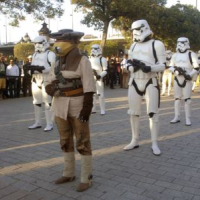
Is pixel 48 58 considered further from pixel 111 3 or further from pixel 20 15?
pixel 111 3

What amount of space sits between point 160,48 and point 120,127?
2.86 meters

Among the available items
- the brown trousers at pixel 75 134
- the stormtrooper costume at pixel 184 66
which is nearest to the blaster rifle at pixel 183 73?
the stormtrooper costume at pixel 184 66

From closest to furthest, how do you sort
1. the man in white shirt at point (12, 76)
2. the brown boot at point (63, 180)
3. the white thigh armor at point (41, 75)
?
1. the brown boot at point (63, 180)
2. the white thigh armor at point (41, 75)
3. the man in white shirt at point (12, 76)

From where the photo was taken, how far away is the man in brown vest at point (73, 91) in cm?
365

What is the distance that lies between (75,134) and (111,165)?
1162 mm

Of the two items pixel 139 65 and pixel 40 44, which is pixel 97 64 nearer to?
pixel 40 44

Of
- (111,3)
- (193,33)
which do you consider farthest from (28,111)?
(193,33)

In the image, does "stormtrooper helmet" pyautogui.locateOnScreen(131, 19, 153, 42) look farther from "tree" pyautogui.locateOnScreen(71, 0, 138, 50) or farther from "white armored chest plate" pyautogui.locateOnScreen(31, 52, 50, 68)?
"tree" pyautogui.locateOnScreen(71, 0, 138, 50)

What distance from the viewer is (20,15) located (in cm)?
1506

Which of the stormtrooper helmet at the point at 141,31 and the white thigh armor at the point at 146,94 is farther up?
the stormtrooper helmet at the point at 141,31

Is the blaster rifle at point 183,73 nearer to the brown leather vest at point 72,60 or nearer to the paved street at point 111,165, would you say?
the paved street at point 111,165

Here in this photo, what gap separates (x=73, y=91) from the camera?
12.3 feet

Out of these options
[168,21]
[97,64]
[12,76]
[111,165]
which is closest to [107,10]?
[168,21]

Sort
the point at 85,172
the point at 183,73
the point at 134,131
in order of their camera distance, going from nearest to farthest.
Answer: the point at 85,172 → the point at 134,131 → the point at 183,73
